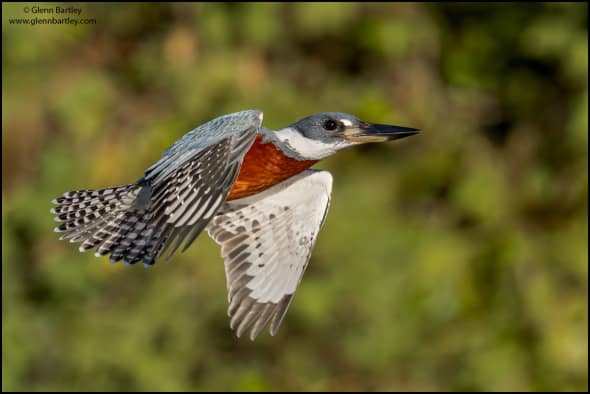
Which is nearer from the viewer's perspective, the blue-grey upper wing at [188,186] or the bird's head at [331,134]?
the blue-grey upper wing at [188,186]

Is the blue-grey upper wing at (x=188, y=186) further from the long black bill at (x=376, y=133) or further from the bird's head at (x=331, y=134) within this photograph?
the long black bill at (x=376, y=133)

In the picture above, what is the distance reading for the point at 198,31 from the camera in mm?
8727

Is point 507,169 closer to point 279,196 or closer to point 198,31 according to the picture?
point 198,31

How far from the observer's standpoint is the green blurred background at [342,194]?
8.10 m

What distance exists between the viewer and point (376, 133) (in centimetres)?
432

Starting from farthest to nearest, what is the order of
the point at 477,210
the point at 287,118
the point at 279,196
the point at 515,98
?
1. the point at 515,98
2. the point at 477,210
3. the point at 287,118
4. the point at 279,196

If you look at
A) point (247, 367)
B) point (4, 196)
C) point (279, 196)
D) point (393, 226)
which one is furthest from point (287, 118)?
point (279, 196)

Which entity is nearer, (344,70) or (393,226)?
(393,226)

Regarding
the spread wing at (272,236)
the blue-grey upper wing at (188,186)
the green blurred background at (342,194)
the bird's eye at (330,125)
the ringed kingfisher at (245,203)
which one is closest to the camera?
the blue-grey upper wing at (188,186)

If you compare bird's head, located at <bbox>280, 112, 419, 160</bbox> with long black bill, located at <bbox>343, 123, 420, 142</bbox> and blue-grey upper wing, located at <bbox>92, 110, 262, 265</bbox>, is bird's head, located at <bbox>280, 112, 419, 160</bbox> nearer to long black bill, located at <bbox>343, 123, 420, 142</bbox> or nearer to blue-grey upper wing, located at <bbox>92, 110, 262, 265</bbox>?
long black bill, located at <bbox>343, 123, 420, 142</bbox>

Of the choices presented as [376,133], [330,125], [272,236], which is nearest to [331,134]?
[330,125]

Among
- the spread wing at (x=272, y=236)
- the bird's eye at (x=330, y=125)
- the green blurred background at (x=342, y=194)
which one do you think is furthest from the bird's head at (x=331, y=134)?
the green blurred background at (x=342, y=194)

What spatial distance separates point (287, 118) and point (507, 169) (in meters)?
1.95

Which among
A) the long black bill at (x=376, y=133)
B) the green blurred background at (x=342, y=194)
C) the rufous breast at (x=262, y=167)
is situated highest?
the long black bill at (x=376, y=133)
